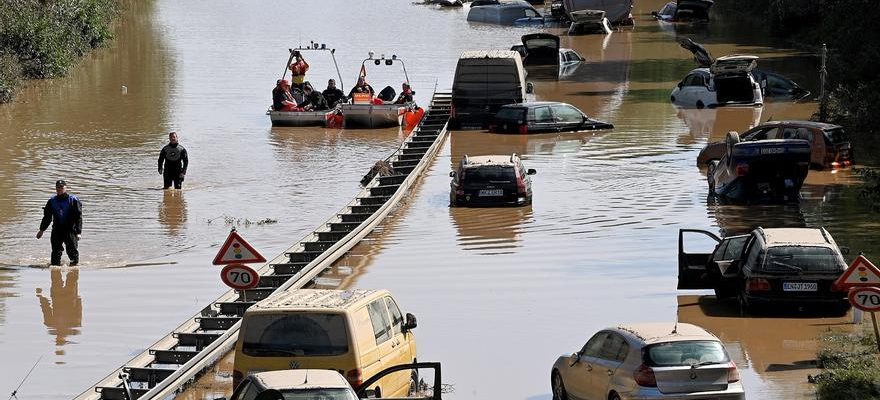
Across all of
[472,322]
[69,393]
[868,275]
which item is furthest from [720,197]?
[69,393]

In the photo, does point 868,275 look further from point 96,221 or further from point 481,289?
point 96,221

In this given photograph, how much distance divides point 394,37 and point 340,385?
7611 cm

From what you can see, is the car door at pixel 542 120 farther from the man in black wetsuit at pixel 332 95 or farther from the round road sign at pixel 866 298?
the round road sign at pixel 866 298

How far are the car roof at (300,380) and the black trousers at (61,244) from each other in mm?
14211

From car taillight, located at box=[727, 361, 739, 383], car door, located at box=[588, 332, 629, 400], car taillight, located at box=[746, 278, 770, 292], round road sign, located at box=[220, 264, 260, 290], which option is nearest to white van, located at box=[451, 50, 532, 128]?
car taillight, located at box=[746, 278, 770, 292]

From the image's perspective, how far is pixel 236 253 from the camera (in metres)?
20.5

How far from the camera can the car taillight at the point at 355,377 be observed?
1655 centimetres

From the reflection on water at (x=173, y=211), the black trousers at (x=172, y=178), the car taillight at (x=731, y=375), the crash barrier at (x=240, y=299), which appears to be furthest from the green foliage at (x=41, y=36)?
the car taillight at (x=731, y=375)

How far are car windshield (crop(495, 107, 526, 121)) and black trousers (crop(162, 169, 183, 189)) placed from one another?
41.5 ft

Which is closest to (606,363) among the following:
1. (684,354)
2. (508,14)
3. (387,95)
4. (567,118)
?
(684,354)

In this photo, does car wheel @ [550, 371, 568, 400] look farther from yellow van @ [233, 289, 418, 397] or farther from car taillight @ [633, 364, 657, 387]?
yellow van @ [233, 289, 418, 397]

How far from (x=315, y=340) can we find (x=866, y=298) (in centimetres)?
668

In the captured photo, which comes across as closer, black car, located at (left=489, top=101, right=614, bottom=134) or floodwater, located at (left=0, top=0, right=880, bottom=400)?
floodwater, located at (left=0, top=0, right=880, bottom=400)

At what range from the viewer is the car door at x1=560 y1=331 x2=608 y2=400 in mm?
17516
